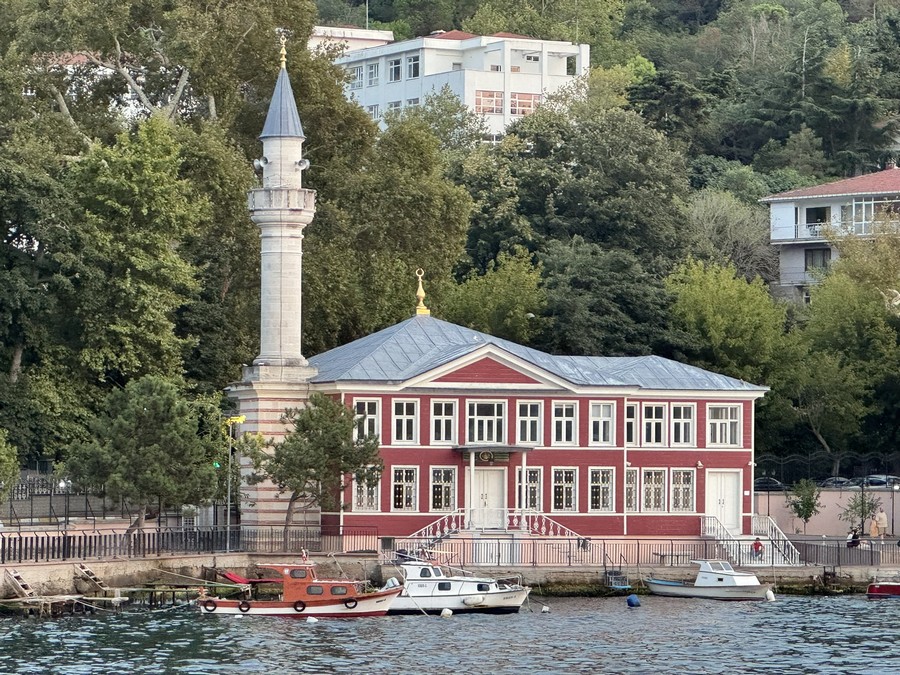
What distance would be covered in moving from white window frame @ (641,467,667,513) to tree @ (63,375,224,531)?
1455 cm

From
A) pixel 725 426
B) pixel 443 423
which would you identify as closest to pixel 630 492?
pixel 725 426

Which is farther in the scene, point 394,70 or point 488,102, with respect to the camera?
point 394,70

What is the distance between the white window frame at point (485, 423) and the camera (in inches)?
2788

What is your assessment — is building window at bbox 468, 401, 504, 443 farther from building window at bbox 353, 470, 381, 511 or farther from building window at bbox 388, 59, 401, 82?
building window at bbox 388, 59, 401, 82

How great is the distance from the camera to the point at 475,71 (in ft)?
426

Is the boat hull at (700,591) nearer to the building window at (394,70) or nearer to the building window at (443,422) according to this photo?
the building window at (443,422)

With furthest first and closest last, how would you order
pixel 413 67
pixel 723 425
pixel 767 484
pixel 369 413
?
pixel 413 67 → pixel 767 484 → pixel 723 425 → pixel 369 413

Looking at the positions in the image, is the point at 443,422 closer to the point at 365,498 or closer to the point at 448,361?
the point at 448,361

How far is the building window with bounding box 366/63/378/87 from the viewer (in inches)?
5423

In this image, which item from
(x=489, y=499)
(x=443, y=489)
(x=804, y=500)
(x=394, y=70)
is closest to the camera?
(x=443, y=489)

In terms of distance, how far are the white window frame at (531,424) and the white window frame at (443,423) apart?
2334 mm

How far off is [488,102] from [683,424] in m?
59.7

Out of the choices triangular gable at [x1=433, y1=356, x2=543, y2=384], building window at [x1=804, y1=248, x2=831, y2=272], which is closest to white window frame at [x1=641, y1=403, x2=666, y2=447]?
triangular gable at [x1=433, y1=356, x2=543, y2=384]

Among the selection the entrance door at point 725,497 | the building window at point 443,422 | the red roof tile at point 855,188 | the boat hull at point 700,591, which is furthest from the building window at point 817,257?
the boat hull at point 700,591
